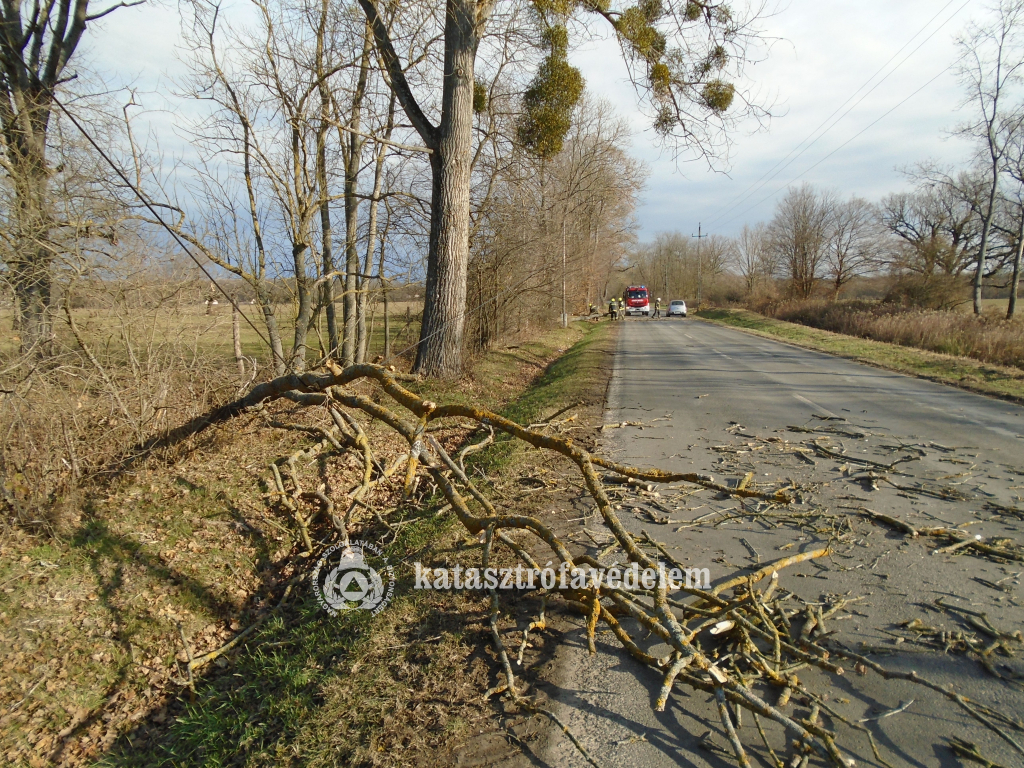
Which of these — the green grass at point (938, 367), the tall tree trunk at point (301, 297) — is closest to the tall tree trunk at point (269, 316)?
the tall tree trunk at point (301, 297)

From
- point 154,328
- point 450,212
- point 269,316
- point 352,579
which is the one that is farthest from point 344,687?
point 450,212

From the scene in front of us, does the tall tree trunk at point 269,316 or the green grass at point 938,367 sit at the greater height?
the tall tree trunk at point 269,316

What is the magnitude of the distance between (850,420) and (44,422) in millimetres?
8870

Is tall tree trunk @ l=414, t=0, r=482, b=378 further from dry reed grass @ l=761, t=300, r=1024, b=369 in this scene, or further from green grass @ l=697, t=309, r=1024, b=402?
dry reed grass @ l=761, t=300, r=1024, b=369

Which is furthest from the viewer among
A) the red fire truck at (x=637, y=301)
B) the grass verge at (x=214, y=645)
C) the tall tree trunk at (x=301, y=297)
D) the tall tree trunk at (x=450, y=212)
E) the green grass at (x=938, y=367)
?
the red fire truck at (x=637, y=301)

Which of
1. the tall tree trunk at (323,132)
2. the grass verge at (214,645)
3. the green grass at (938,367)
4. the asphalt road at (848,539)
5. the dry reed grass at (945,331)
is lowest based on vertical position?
the grass verge at (214,645)

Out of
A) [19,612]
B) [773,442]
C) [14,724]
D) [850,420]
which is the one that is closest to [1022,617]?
[773,442]

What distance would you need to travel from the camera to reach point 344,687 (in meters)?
2.84

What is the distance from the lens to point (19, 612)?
370cm

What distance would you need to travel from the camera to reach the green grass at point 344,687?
2.52m

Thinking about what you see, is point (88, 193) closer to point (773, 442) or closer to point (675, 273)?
point (773, 442)

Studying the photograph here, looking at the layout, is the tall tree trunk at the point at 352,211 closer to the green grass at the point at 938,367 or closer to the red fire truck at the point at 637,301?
the green grass at the point at 938,367

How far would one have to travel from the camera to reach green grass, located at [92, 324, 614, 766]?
2524mm

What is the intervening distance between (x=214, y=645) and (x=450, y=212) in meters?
7.40
